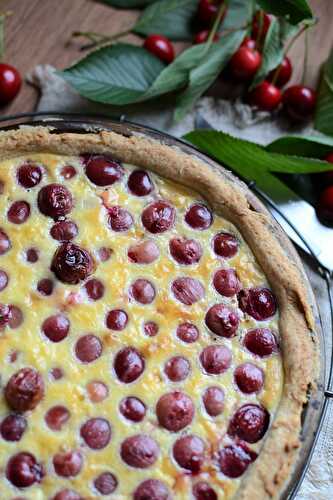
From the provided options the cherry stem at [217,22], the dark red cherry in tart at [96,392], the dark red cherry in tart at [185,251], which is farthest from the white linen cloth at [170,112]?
the dark red cherry in tart at [96,392]

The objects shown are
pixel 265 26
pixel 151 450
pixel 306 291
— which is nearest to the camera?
pixel 151 450

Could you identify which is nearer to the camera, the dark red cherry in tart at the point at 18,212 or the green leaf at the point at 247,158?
the dark red cherry in tart at the point at 18,212

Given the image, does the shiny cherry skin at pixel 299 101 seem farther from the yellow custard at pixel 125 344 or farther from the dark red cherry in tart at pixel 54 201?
the dark red cherry in tart at pixel 54 201

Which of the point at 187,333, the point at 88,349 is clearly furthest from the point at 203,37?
the point at 88,349

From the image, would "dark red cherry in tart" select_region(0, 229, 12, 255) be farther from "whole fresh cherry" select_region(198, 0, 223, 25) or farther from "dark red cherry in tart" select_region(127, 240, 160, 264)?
"whole fresh cherry" select_region(198, 0, 223, 25)

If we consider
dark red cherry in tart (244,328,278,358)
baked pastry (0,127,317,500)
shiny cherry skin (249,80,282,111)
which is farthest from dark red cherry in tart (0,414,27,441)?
shiny cherry skin (249,80,282,111)

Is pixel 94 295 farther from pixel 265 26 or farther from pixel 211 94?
pixel 265 26

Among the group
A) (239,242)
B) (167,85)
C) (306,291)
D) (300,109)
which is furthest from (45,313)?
(300,109)
